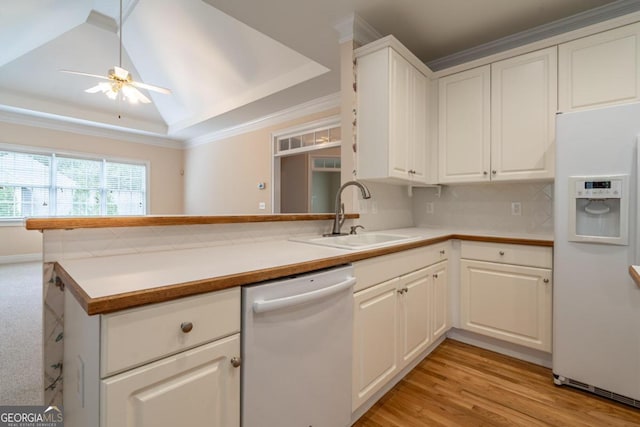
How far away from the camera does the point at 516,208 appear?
2.59 meters

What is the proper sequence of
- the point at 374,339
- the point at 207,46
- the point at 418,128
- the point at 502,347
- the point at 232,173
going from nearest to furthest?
1. the point at 374,339
2. the point at 502,347
3. the point at 418,128
4. the point at 207,46
5. the point at 232,173

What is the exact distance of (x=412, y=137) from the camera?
2492mm

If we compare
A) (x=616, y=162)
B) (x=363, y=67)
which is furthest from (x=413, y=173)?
(x=616, y=162)

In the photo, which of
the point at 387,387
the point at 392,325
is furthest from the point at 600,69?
the point at 387,387

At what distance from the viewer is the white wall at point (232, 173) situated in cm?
506

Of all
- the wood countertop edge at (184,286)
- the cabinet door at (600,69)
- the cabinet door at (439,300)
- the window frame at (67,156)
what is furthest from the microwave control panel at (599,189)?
the window frame at (67,156)

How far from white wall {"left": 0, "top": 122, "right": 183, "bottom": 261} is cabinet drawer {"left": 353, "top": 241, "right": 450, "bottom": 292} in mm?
6593

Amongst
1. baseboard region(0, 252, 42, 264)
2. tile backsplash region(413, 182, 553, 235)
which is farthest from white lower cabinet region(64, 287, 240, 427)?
baseboard region(0, 252, 42, 264)

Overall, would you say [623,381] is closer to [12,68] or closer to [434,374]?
[434,374]

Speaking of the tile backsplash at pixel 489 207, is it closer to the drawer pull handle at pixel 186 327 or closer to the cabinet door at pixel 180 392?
the cabinet door at pixel 180 392

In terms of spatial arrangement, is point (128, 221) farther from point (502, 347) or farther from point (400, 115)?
point (502, 347)

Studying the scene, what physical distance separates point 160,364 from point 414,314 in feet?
5.08

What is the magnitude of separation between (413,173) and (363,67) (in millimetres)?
941

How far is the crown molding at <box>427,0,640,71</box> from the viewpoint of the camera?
2.13 metres
